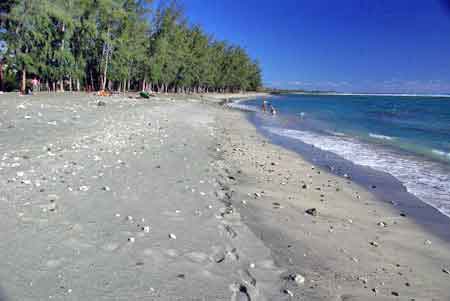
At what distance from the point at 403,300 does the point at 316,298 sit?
3.46 feet

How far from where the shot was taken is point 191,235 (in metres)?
5.10

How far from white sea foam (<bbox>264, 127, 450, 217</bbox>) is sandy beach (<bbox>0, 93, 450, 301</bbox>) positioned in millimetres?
1747

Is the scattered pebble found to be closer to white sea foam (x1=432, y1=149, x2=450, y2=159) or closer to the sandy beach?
the sandy beach

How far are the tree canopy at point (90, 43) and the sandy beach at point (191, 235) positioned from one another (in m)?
34.0

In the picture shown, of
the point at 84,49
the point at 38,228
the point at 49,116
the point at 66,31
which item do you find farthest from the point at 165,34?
the point at 38,228

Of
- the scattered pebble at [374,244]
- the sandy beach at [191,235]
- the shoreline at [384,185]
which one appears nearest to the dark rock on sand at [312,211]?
the sandy beach at [191,235]

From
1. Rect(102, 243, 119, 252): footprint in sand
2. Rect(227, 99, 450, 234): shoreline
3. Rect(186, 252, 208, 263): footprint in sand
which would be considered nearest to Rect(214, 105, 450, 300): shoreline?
Rect(227, 99, 450, 234): shoreline

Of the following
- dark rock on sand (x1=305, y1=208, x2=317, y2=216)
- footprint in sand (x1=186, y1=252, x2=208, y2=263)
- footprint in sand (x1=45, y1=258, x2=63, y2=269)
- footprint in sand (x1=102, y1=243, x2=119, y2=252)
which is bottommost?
dark rock on sand (x1=305, y1=208, x2=317, y2=216)

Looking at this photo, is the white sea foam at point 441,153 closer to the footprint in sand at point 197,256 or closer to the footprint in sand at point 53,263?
the footprint in sand at point 197,256

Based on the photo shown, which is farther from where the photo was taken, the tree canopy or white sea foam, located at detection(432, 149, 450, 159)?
the tree canopy

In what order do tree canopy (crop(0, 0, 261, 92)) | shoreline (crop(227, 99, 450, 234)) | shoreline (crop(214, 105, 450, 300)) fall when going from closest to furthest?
1. shoreline (crop(214, 105, 450, 300))
2. shoreline (crop(227, 99, 450, 234))
3. tree canopy (crop(0, 0, 261, 92))

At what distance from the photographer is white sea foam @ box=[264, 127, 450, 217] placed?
A: 9.36 meters

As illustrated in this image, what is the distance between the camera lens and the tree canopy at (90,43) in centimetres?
3722

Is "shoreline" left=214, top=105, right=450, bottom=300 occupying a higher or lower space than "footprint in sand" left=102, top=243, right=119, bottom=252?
lower
